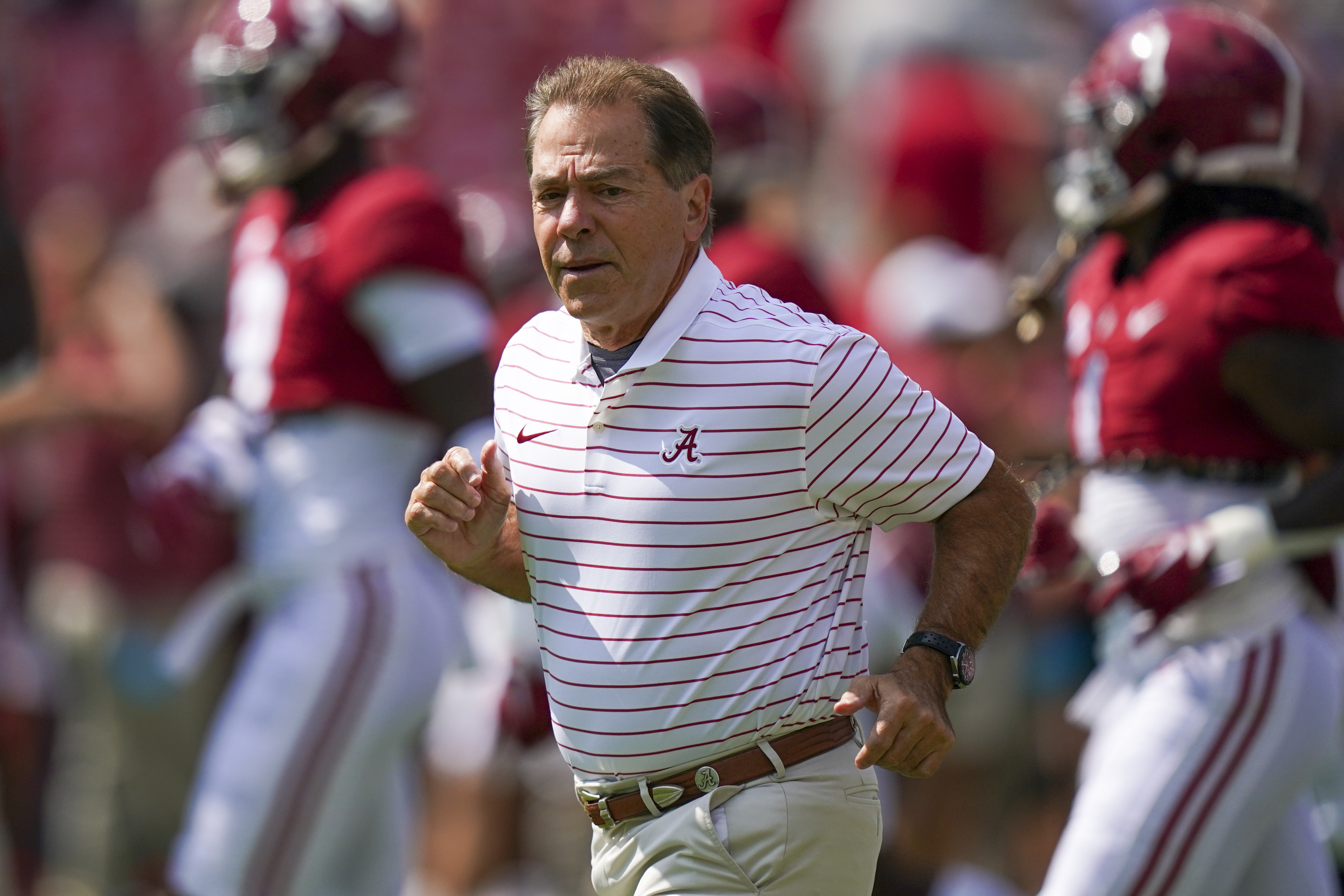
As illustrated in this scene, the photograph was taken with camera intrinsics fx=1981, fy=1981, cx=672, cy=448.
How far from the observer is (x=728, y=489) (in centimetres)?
307

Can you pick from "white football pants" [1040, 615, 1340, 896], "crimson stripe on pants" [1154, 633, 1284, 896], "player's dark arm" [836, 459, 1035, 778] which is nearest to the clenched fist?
"player's dark arm" [836, 459, 1035, 778]

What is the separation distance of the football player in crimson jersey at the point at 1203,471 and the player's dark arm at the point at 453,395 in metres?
1.49

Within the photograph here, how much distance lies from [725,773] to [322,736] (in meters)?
2.11

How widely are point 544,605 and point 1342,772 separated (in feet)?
9.06

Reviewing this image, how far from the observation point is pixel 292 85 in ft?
18.2

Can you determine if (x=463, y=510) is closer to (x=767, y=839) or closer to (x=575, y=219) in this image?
(x=575, y=219)

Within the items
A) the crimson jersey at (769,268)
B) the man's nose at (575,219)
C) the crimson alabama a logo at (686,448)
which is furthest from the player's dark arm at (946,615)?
the crimson jersey at (769,268)

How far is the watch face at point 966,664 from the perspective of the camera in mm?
2984

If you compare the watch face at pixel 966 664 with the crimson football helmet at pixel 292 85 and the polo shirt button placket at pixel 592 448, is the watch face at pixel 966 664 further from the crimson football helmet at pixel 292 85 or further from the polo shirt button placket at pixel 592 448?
the crimson football helmet at pixel 292 85

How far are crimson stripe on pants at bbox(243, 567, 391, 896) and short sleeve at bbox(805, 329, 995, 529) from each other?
225 centimetres

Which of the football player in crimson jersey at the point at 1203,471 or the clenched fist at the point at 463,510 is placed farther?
the football player in crimson jersey at the point at 1203,471

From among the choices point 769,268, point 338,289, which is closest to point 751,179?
point 769,268

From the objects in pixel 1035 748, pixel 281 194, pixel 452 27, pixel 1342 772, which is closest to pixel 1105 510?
pixel 1342 772

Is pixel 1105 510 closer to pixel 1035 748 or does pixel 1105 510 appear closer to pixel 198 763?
pixel 1035 748
